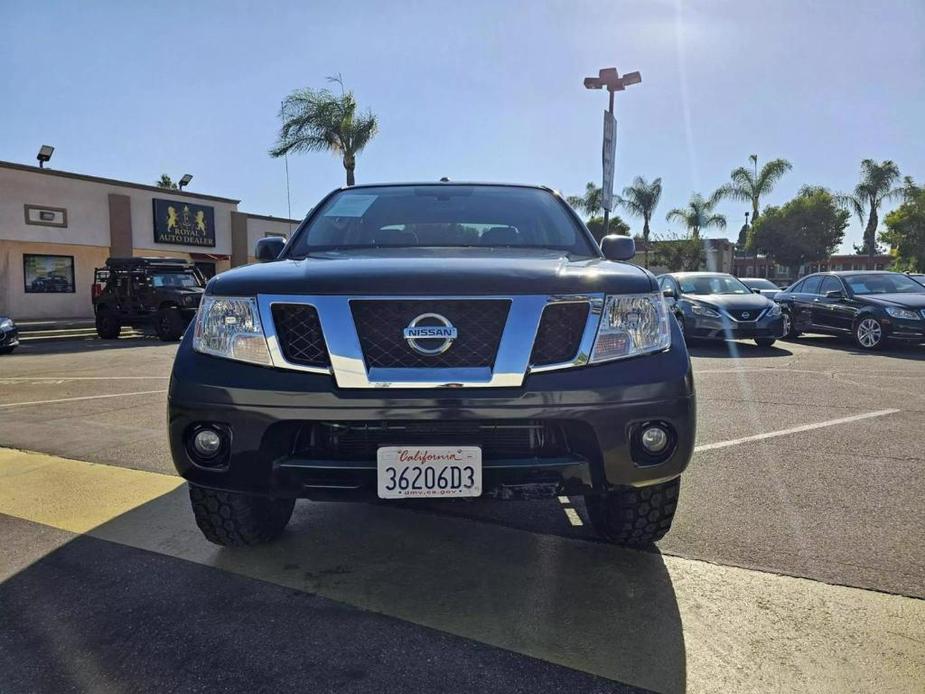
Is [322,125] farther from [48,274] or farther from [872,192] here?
[872,192]

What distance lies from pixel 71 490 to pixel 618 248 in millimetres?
→ 3282

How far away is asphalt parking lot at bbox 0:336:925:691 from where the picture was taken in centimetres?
193

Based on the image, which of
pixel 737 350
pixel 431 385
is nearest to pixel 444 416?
pixel 431 385

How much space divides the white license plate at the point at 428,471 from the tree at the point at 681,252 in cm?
4451

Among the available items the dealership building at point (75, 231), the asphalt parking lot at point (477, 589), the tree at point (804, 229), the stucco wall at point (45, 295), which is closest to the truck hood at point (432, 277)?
the asphalt parking lot at point (477, 589)

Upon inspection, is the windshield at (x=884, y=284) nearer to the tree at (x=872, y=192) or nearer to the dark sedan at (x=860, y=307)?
the dark sedan at (x=860, y=307)

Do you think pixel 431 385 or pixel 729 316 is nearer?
pixel 431 385

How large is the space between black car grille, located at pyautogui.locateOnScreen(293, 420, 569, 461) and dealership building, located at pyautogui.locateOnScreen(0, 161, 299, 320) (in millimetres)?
22218

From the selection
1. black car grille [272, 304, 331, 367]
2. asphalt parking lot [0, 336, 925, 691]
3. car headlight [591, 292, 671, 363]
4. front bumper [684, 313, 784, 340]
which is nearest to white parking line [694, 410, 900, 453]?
asphalt parking lot [0, 336, 925, 691]

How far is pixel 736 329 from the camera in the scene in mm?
10531

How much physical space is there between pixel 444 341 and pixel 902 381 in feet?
23.7

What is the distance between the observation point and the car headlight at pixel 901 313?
33.2 feet

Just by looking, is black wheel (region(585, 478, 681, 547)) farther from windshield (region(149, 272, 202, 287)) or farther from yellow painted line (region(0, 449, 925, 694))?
windshield (region(149, 272, 202, 287))

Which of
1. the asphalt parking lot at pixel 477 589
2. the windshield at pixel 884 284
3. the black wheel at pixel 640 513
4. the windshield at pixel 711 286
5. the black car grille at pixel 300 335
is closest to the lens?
the asphalt parking lot at pixel 477 589
